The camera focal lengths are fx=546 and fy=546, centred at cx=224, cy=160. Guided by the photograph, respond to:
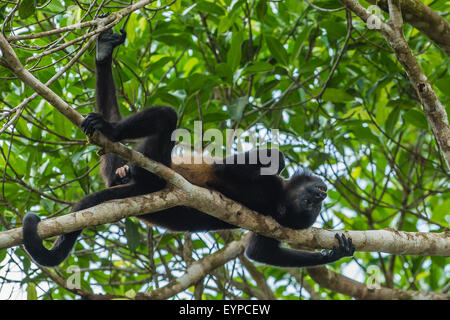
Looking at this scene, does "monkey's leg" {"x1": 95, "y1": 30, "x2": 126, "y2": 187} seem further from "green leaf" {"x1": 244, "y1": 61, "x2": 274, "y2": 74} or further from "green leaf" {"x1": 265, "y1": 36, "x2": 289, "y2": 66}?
"green leaf" {"x1": 265, "y1": 36, "x2": 289, "y2": 66}

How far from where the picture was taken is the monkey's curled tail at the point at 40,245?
3855 mm

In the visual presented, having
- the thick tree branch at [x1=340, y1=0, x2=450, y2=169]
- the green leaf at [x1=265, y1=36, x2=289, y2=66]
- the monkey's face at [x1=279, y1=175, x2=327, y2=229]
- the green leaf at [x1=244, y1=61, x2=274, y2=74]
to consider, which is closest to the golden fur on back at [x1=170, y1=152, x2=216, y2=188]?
the monkey's face at [x1=279, y1=175, x2=327, y2=229]

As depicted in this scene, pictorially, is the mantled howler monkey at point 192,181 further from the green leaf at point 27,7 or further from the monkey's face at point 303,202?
the green leaf at point 27,7

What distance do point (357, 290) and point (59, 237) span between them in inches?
156

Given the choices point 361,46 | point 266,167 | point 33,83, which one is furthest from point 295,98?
point 33,83

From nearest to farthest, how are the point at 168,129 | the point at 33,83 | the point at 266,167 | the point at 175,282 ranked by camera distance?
the point at 33,83 → the point at 168,129 → the point at 266,167 → the point at 175,282

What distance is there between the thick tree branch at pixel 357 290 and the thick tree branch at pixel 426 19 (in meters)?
3.06

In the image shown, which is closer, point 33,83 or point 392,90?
point 33,83

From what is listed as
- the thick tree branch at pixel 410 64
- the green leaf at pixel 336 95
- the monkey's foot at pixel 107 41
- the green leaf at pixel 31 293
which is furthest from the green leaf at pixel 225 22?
the green leaf at pixel 31 293

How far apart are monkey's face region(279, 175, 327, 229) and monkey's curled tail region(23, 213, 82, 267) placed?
207cm

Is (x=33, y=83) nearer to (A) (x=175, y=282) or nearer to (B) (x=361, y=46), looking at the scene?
(A) (x=175, y=282)

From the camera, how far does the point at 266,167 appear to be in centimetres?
552

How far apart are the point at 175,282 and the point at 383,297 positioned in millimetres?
2721

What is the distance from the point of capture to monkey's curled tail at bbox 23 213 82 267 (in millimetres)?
3855
